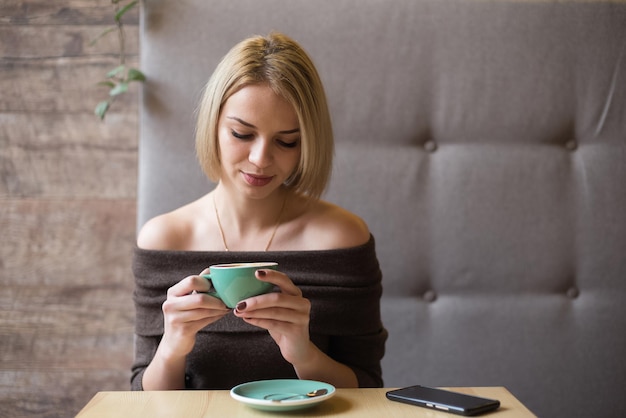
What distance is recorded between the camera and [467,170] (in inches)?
64.2

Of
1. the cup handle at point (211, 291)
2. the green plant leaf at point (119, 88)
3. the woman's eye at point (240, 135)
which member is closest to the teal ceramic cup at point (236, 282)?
the cup handle at point (211, 291)

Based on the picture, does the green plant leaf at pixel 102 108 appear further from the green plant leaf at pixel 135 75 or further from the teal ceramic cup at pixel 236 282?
the teal ceramic cup at pixel 236 282

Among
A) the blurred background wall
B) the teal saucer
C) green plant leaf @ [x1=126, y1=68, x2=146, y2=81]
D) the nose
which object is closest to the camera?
the teal saucer

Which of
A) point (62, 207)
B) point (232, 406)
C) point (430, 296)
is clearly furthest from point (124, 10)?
point (232, 406)

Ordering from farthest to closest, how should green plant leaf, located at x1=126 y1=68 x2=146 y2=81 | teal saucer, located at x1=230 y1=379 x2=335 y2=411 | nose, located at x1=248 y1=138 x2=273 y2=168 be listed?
green plant leaf, located at x1=126 y1=68 x2=146 y2=81, nose, located at x1=248 y1=138 x2=273 y2=168, teal saucer, located at x1=230 y1=379 x2=335 y2=411

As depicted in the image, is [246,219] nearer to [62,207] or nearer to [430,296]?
[430,296]

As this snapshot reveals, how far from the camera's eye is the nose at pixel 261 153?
→ 4.01 feet

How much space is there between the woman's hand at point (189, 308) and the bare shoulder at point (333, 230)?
1.22 ft

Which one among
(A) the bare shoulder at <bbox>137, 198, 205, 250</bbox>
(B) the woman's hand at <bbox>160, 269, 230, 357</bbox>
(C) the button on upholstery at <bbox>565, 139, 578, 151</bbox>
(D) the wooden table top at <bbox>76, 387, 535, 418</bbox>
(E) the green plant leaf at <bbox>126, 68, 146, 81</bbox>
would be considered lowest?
(D) the wooden table top at <bbox>76, 387, 535, 418</bbox>

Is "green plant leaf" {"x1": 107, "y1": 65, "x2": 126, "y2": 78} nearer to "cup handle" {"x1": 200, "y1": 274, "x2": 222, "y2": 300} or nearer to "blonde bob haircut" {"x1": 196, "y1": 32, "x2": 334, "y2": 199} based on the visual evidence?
"blonde bob haircut" {"x1": 196, "y1": 32, "x2": 334, "y2": 199}

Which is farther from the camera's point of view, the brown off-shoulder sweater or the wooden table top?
the brown off-shoulder sweater

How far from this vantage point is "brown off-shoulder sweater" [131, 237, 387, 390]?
129 centimetres

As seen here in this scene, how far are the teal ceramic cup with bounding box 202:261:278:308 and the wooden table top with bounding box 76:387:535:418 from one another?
134 mm

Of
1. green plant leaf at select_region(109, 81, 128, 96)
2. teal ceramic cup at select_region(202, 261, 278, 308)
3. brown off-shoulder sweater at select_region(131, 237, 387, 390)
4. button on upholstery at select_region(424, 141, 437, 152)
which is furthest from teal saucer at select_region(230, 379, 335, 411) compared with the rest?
green plant leaf at select_region(109, 81, 128, 96)
